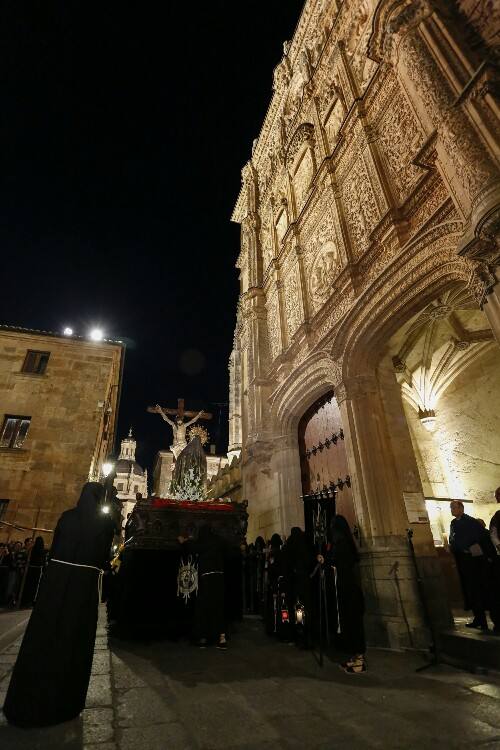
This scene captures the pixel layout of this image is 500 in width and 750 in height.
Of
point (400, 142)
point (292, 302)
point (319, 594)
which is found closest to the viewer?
point (319, 594)

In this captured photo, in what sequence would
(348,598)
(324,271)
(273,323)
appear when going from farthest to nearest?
(273,323) → (324,271) → (348,598)

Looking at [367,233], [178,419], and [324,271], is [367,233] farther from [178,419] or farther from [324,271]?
[178,419]

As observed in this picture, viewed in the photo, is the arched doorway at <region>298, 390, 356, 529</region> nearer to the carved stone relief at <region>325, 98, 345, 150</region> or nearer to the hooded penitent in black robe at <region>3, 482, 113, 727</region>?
the hooded penitent in black robe at <region>3, 482, 113, 727</region>

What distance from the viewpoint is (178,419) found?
27766mm

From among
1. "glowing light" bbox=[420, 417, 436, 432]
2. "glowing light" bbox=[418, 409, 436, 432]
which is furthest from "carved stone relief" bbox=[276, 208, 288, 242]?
"glowing light" bbox=[420, 417, 436, 432]

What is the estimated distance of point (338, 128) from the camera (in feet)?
34.1

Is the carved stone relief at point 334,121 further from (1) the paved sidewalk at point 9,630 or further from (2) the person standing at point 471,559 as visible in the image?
(1) the paved sidewalk at point 9,630

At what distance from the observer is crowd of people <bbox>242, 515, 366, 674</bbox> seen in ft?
13.8

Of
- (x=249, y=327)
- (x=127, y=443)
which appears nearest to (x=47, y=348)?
(x=249, y=327)

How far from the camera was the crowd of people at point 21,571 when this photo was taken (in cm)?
906

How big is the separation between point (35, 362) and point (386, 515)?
567 inches

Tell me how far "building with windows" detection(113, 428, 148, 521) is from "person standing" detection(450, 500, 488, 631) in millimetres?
57237

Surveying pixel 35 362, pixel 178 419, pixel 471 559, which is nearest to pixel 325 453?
pixel 471 559

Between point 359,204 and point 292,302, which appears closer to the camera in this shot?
point 359,204
